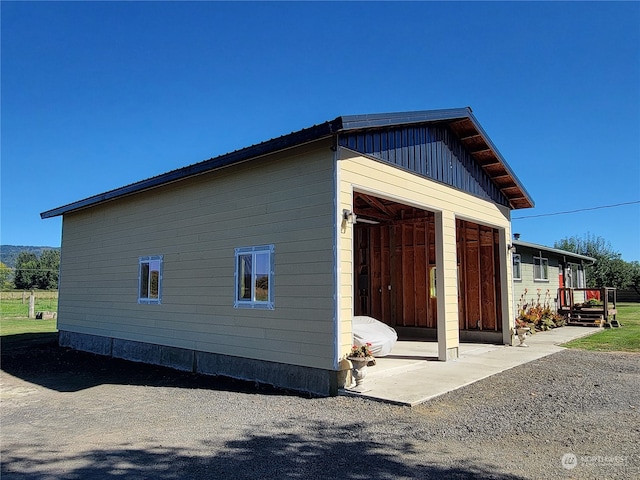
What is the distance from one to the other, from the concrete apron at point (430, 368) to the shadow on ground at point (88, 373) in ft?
5.02

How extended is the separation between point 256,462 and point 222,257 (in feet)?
16.0

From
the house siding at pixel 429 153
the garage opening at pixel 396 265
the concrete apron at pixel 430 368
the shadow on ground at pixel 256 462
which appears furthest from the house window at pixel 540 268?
the shadow on ground at pixel 256 462

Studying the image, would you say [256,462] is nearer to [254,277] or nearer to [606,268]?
[254,277]

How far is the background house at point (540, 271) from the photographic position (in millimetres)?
15758

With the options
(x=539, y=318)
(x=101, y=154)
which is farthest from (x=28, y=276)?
(x=539, y=318)

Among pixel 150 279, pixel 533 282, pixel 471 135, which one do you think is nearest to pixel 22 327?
pixel 150 279

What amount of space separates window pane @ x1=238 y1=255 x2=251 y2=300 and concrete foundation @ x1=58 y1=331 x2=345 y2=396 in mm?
1153

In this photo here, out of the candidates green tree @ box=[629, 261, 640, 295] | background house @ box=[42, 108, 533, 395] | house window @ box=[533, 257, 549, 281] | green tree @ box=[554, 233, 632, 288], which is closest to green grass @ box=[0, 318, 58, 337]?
background house @ box=[42, 108, 533, 395]

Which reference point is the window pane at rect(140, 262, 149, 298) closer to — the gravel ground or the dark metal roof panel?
the dark metal roof panel

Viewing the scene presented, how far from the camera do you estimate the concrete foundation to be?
658cm

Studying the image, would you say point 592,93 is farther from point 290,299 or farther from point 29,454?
point 29,454

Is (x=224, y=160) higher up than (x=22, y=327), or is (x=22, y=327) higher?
(x=224, y=160)

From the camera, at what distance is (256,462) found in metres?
4.00

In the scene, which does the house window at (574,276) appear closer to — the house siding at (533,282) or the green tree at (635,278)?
the house siding at (533,282)
